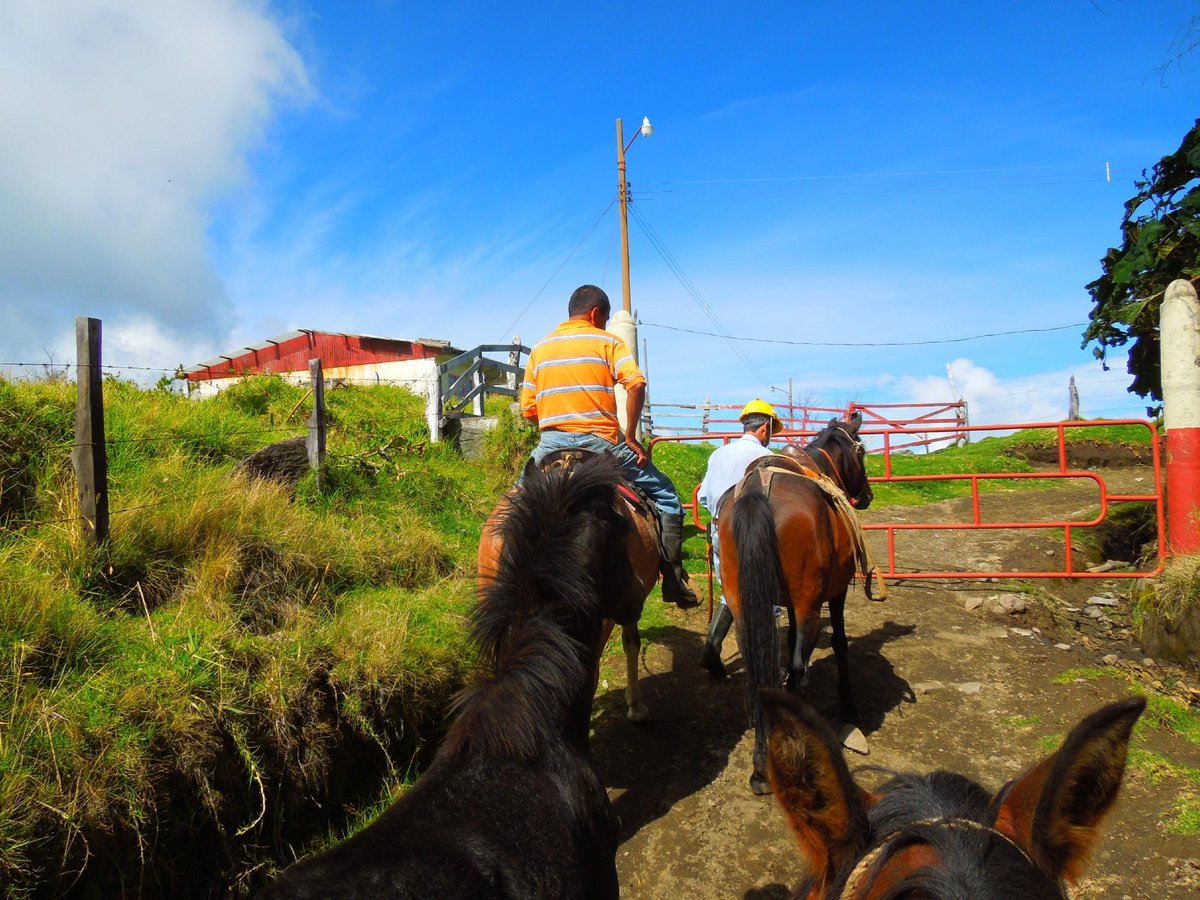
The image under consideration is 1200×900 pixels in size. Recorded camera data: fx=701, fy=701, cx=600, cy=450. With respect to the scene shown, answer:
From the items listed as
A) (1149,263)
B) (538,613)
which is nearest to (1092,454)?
(1149,263)

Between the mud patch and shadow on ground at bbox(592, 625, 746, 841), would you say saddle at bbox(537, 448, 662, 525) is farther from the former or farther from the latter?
the mud patch

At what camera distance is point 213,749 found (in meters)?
3.00

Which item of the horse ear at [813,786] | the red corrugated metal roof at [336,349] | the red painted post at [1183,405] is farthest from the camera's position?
the red corrugated metal roof at [336,349]

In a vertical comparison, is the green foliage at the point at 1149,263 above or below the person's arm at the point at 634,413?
above

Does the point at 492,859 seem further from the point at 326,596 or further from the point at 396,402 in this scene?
the point at 396,402

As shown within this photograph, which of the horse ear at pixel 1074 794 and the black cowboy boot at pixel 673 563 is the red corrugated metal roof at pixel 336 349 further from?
the horse ear at pixel 1074 794

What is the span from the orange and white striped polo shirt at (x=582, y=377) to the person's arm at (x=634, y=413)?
0.13 ft

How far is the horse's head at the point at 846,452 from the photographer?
6.68 metres

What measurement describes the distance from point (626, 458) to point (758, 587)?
3.65ft

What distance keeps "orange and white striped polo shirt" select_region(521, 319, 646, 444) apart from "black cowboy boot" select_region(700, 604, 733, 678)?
7.25ft

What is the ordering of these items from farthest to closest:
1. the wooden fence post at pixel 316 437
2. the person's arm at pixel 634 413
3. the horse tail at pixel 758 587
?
1. the wooden fence post at pixel 316 437
2. the person's arm at pixel 634 413
3. the horse tail at pixel 758 587

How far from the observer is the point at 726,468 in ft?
17.2

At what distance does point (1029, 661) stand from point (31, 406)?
793 cm

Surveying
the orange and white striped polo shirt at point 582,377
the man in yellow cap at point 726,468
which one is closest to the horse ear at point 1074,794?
the orange and white striped polo shirt at point 582,377
